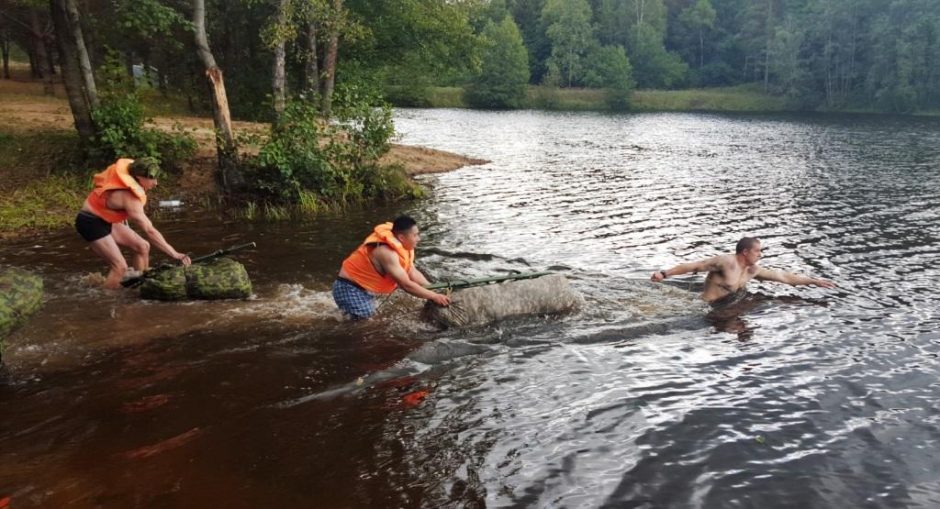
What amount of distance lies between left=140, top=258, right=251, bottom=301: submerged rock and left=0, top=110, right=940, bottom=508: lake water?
0.22 metres

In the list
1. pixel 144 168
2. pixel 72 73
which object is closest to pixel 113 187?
pixel 144 168

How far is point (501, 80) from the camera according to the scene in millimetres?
87312

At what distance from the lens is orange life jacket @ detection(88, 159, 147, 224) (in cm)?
951

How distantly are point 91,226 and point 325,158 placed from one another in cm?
843

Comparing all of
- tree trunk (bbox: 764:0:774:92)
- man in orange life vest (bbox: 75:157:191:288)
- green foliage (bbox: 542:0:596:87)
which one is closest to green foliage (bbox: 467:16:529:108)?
green foliage (bbox: 542:0:596:87)

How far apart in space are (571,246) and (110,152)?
12261mm

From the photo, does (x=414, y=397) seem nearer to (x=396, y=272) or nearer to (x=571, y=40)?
(x=396, y=272)

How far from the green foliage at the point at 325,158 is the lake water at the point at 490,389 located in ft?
7.64

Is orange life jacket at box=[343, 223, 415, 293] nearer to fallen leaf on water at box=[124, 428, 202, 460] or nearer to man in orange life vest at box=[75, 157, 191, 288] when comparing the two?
man in orange life vest at box=[75, 157, 191, 288]

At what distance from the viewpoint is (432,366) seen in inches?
313

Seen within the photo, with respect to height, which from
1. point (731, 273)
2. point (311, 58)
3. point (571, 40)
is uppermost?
point (571, 40)

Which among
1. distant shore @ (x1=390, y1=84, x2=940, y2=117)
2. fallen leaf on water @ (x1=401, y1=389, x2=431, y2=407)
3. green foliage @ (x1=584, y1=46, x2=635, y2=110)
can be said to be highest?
green foliage @ (x1=584, y1=46, x2=635, y2=110)

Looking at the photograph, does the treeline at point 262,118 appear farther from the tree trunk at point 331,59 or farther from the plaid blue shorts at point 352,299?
the plaid blue shorts at point 352,299

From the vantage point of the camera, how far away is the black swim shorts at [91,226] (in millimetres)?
9734
